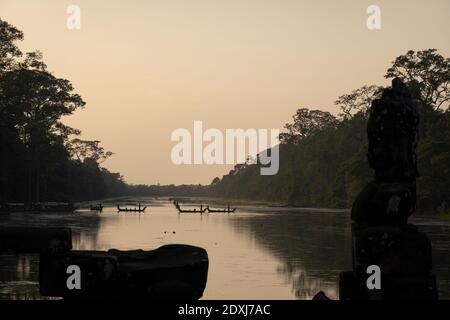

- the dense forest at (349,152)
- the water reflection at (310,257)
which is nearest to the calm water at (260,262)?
the water reflection at (310,257)

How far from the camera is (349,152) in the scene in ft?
425

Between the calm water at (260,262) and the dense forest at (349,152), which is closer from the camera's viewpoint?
the calm water at (260,262)

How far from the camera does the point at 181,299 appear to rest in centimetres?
855

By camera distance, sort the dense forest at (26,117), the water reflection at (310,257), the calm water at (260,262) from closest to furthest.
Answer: the calm water at (260,262), the water reflection at (310,257), the dense forest at (26,117)

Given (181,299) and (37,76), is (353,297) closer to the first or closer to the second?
(181,299)

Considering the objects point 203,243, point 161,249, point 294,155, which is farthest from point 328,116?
point 161,249

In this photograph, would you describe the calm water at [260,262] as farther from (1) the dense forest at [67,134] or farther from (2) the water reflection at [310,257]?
(1) the dense forest at [67,134]

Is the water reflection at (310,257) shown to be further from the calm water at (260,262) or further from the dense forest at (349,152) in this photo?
the dense forest at (349,152)

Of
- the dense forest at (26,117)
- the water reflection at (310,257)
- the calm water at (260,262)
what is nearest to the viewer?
the calm water at (260,262)

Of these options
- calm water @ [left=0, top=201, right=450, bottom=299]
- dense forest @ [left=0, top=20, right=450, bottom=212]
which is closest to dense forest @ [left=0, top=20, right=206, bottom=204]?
dense forest @ [left=0, top=20, right=450, bottom=212]

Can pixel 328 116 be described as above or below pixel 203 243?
above

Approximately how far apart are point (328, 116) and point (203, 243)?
5241 inches

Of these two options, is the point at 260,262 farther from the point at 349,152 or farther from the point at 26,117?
the point at 349,152

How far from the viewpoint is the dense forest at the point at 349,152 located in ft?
258
